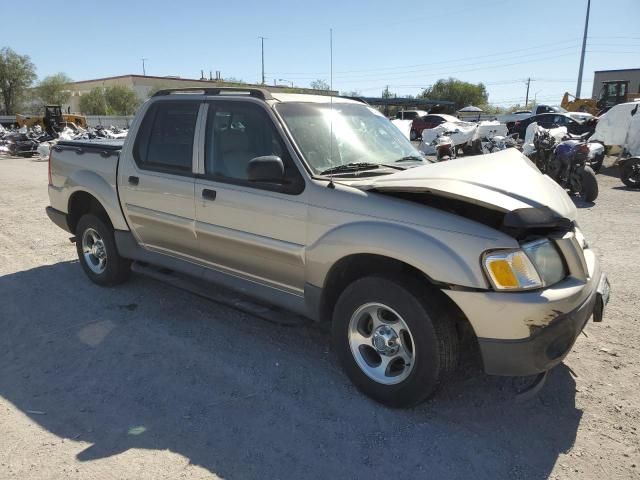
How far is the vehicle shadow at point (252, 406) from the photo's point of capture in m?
2.75

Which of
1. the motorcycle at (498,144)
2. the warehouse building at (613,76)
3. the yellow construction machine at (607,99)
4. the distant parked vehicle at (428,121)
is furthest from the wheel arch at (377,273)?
the warehouse building at (613,76)

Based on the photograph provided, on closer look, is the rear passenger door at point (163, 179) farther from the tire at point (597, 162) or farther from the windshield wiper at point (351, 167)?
the tire at point (597, 162)

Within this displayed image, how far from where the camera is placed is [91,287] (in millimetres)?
5332

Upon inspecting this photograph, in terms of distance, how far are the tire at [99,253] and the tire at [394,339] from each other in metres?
2.85

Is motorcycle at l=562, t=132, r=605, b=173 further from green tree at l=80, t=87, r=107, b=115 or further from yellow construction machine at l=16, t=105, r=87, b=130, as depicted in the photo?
green tree at l=80, t=87, r=107, b=115

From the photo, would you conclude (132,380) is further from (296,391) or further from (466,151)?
(466,151)

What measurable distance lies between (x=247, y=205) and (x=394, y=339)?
1444mm

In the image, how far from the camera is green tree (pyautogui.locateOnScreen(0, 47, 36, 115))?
68688 mm

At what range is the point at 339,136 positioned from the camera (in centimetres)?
383

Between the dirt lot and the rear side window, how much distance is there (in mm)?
1377

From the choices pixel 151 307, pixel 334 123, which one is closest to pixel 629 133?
pixel 334 123

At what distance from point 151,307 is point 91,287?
3.22 feet

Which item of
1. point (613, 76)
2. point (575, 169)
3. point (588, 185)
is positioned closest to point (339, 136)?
point (588, 185)

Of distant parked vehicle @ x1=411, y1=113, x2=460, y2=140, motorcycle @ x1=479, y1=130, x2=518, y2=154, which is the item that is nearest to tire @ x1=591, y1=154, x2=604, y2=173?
motorcycle @ x1=479, y1=130, x2=518, y2=154
